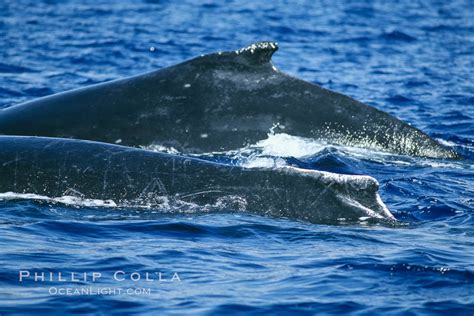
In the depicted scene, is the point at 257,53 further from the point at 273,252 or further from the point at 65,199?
the point at 273,252

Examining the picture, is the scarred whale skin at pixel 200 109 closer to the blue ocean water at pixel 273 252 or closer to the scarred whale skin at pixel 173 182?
the blue ocean water at pixel 273 252

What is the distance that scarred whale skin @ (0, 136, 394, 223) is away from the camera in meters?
9.83

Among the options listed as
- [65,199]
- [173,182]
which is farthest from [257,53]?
[65,199]

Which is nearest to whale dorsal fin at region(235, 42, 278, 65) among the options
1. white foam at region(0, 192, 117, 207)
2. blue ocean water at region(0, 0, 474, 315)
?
blue ocean water at region(0, 0, 474, 315)

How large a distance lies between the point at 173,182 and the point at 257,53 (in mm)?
3930

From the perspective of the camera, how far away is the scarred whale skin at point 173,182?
9828 millimetres

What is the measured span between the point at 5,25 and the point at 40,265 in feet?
74.3

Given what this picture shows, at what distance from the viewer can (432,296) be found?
8.39m

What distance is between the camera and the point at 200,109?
13.8m

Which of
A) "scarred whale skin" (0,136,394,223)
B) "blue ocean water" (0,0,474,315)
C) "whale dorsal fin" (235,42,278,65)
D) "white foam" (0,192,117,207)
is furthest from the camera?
"whale dorsal fin" (235,42,278,65)

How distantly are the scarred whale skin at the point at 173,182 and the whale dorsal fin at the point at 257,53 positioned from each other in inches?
134

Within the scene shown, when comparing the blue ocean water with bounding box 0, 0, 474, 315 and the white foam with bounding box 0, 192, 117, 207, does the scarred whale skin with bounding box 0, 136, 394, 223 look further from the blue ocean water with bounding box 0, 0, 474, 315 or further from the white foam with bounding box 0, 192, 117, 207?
the blue ocean water with bounding box 0, 0, 474, 315

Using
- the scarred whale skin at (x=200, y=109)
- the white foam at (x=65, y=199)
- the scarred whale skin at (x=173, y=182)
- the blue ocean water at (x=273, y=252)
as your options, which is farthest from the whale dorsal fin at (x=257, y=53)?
the white foam at (x=65, y=199)

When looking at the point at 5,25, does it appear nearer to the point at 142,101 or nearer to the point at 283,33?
the point at 283,33
